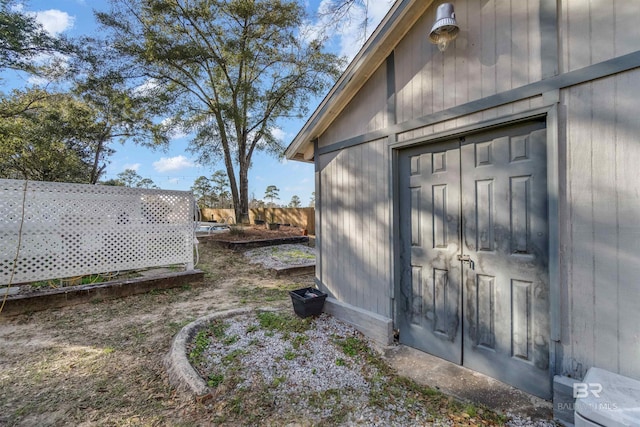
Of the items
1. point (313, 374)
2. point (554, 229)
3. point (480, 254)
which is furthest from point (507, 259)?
point (313, 374)

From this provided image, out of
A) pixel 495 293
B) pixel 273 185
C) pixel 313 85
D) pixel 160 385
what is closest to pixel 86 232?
pixel 160 385

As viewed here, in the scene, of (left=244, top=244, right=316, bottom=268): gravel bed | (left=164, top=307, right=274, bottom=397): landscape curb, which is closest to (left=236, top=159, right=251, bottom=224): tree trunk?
(left=244, top=244, right=316, bottom=268): gravel bed

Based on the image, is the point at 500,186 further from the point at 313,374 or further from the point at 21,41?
the point at 21,41

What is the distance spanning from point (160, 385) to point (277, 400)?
1.11 m

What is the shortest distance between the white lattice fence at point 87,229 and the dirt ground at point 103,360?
792 millimetres

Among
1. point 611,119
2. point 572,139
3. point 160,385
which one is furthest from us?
point 160,385

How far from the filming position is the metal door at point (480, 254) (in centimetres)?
222

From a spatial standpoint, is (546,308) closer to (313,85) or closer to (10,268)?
(10,268)

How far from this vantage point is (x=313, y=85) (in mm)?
14250

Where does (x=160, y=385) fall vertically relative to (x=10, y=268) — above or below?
below

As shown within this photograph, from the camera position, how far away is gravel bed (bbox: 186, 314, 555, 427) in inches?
82.1

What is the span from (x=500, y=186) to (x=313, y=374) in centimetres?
238

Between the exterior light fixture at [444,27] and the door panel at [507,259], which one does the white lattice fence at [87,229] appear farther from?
the door panel at [507,259]

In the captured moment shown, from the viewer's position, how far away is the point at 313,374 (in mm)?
2617
